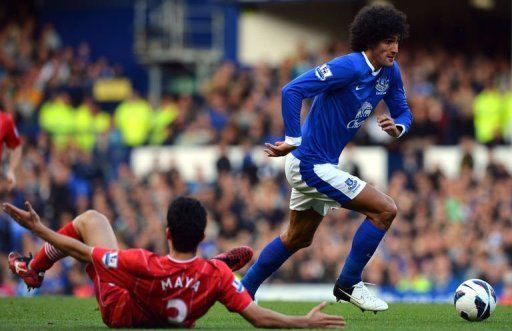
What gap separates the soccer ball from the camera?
9.51 m

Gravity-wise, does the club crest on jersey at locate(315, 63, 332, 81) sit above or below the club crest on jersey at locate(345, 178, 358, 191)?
above

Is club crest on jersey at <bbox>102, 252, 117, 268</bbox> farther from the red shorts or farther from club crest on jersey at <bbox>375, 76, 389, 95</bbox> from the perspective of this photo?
club crest on jersey at <bbox>375, 76, 389, 95</bbox>

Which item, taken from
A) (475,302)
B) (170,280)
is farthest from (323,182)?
(170,280)

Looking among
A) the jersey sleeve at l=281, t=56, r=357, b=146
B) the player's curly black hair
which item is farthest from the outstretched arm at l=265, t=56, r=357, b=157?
the player's curly black hair

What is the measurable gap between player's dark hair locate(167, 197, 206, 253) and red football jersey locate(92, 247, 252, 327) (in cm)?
14

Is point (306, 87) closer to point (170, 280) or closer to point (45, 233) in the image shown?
point (170, 280)

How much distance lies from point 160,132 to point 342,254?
589 centimetres

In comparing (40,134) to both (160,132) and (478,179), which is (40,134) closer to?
(160,132)

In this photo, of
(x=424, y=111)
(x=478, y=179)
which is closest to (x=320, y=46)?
(x=424, y=111)

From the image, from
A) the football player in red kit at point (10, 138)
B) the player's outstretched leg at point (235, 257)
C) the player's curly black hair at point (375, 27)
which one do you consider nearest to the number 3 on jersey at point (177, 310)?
the player's outstretched leg at point (235, 257)

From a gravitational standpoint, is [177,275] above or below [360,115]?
below

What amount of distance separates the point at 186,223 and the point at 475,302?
10.1ft

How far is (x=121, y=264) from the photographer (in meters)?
7.72

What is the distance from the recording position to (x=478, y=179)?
19688 millimetres
